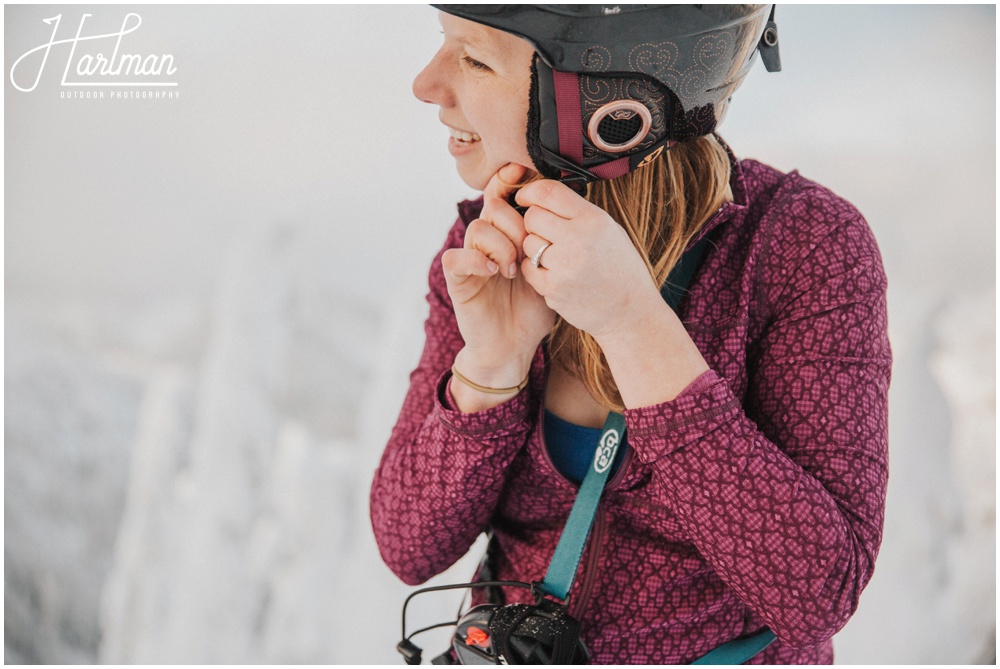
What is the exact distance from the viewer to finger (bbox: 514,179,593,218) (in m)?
0.75

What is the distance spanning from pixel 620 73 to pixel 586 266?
19 centimetres

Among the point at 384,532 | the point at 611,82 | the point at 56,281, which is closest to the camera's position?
the point at 611,82

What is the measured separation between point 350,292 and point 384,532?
3.48 feet

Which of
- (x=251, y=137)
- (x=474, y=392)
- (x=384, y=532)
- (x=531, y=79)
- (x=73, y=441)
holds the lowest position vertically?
(x=73, y=441)

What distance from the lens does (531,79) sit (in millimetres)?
762

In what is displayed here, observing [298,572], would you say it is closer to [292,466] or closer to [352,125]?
[292,466]

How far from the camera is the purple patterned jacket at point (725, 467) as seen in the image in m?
0.73

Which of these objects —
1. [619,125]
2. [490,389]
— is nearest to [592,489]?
[490,389]

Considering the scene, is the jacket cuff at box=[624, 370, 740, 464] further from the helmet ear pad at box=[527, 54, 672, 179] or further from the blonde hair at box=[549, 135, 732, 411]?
the helmet ear pad at box=[527, 54, 672, 179]

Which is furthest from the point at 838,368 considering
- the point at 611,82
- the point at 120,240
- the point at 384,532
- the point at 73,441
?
the point at 73,441

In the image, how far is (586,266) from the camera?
73cm

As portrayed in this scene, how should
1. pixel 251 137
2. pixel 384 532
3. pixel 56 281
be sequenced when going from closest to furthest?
1. pixel 384 532
2. pixel 251 137
3. pixel 56 281

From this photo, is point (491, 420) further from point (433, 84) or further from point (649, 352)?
point (433, 84)

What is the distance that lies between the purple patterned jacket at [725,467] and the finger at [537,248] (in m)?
0.17
